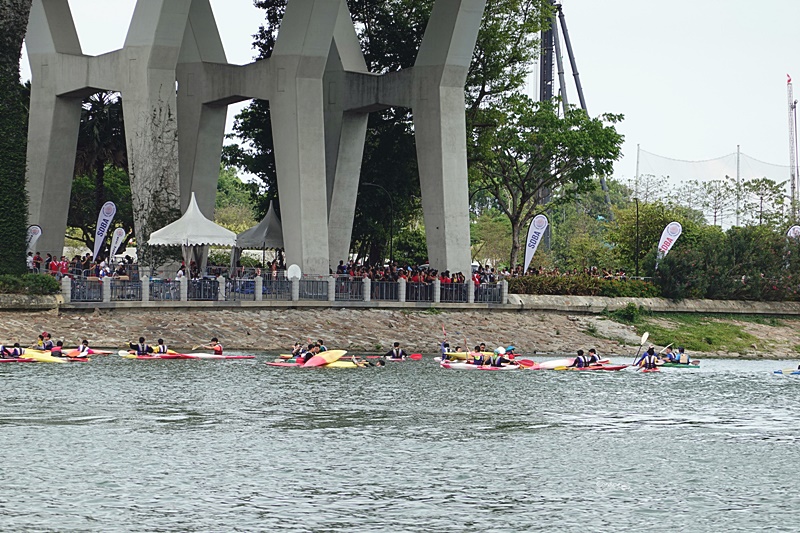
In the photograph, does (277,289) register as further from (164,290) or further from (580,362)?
(580,362)

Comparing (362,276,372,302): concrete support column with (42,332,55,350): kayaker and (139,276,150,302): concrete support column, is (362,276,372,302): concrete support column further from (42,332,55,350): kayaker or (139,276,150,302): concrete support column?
(42,332,55,350): kayaker

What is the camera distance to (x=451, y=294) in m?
57.8

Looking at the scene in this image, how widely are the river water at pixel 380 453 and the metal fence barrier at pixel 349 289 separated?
1112 centimetres

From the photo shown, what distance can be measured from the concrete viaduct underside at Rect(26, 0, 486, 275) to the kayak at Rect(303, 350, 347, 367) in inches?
362

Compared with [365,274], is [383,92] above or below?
above

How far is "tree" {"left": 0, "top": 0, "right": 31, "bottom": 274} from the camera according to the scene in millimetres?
50281

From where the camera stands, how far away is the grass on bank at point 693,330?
6175cm

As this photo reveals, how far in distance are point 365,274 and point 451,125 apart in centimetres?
824

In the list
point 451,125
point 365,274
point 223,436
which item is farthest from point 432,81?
point 223,436

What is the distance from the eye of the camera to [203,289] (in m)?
51.5

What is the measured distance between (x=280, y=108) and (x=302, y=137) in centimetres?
188

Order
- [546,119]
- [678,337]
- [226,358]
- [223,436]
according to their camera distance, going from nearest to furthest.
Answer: [223,436] < [226,358] < [678,337] < [546,119]

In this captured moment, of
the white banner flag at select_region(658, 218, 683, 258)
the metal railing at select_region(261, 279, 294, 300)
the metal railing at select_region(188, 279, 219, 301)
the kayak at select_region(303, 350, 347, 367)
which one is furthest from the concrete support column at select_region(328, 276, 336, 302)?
the white banner flag at select_region(658, 218, 683, 258)

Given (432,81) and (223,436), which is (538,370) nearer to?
(432,81)
